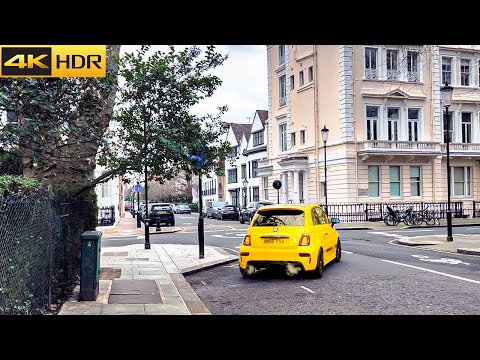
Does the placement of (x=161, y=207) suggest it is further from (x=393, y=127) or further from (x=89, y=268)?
(x=89, y=268)

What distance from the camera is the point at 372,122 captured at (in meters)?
34.3

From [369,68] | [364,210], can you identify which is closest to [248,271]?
[364,210]

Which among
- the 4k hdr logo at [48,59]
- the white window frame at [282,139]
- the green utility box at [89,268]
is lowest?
the green utility box at [89,268]

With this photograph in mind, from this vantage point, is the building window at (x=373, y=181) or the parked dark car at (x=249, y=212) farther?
the building window at (x=373, y=181)

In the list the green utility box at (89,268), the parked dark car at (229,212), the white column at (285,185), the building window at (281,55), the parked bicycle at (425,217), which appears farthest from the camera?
the parked dark car at (229,212)

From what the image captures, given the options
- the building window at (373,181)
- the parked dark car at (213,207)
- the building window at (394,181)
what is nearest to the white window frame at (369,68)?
the building window at (373,181)

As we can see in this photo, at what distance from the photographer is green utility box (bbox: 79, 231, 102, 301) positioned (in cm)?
885

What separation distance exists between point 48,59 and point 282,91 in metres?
25.2

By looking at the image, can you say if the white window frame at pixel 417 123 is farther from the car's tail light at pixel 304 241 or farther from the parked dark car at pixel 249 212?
the car's tail light at pixel 304 241

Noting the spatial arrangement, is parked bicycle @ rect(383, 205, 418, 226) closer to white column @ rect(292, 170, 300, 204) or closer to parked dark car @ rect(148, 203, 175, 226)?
white column @ rect(292, 170, 300, 204)

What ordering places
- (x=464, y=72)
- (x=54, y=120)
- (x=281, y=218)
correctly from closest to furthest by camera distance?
(x=54, y=120) → (x=281, y=218) → (x=464, y=72)

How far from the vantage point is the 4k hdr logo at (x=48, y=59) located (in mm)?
7602

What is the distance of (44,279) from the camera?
7965mm

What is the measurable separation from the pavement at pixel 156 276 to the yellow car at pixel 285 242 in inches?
61.7
